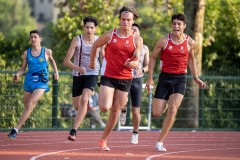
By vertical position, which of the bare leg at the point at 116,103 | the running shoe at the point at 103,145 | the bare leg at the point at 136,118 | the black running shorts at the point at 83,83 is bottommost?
the running shoe at the point at 103,145

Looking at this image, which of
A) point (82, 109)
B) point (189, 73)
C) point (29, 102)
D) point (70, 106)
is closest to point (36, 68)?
point (29, 102)

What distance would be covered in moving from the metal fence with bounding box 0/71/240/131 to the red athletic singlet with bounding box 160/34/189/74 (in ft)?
22.2

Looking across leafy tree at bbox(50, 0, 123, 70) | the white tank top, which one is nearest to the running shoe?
the white tank top

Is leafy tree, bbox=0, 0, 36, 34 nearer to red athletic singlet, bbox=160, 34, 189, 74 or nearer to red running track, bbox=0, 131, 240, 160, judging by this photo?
red running track, bbox=0, 131, 240, 160

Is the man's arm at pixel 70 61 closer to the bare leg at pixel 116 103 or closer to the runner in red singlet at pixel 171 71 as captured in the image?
the runner in red singlet at pixel 171 71

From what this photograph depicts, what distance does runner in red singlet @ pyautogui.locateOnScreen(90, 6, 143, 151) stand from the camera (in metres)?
15.2

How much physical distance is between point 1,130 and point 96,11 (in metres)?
11.7

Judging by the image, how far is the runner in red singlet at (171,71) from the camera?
16266 millimetres

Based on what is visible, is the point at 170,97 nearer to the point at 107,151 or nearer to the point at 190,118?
the point at 107,151

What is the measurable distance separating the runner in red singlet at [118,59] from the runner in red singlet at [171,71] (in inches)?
38.9

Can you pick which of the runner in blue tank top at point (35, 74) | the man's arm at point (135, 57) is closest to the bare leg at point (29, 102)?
the runner in blue tank top at point (35, 74)

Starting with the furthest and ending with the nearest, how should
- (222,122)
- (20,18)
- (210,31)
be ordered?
(20,18) < (210,31) < (222,122)

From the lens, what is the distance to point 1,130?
73.8 ft

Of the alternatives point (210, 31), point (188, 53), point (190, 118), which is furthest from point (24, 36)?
point (188, 53)
